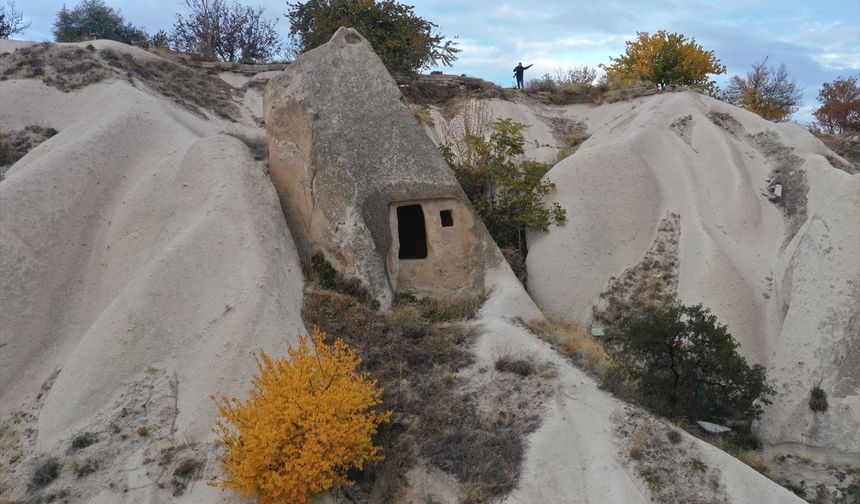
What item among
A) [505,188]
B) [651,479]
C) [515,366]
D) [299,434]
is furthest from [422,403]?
[505,188]

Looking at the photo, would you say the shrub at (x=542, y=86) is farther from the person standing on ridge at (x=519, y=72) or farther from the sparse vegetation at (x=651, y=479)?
the sparse vegetation at (x=651, y=479)

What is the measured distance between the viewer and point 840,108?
28.0 metres

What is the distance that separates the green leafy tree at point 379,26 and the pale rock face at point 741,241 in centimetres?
729

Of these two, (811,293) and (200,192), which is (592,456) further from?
(200,192)

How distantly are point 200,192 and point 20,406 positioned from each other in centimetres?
444

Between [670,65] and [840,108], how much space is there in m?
8.58

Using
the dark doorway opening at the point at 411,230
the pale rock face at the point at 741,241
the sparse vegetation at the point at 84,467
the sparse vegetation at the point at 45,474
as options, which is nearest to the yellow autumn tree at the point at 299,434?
the sparse vegetation at the point at 84,467

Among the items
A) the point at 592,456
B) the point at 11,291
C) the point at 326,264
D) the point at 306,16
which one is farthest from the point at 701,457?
the point at 306,16

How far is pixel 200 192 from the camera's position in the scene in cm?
1277

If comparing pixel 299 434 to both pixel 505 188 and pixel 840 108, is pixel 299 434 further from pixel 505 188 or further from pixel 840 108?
pixel 840 108

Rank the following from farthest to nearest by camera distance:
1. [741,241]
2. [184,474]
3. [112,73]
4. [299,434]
Result: [112,73] → [741,241] → [184,474] → [299,434]

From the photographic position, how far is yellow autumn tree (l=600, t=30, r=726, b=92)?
79.1 feet

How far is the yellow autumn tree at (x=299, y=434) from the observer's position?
782 cm

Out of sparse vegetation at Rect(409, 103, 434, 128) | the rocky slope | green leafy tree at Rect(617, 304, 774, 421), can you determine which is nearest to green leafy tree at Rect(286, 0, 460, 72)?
sparse vegetation at Rect(409, 103, 434, 128)
